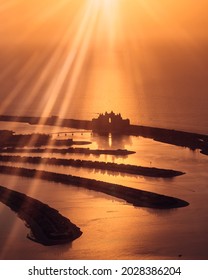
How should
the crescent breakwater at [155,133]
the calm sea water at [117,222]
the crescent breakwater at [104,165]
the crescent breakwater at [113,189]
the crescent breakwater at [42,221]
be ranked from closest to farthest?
the calm sea water at [117,222]
the crescent breakwater at [42,221]
the crescent breakwater at [113,189]
the crescent breakwater at [104,165]
the crescent breakwater at [155,133]

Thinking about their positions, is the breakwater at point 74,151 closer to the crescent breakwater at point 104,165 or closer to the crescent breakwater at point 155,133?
the crescent breakwater at point 104,165

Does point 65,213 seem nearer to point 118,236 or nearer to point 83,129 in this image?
point 118,236

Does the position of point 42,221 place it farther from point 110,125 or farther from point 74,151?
point 110,125

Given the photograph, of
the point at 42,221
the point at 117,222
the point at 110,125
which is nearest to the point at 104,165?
the point at 117,222

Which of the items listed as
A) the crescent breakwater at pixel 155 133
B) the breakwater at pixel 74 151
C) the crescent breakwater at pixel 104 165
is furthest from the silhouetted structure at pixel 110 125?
the crescent breakwater at pixel 104 165
